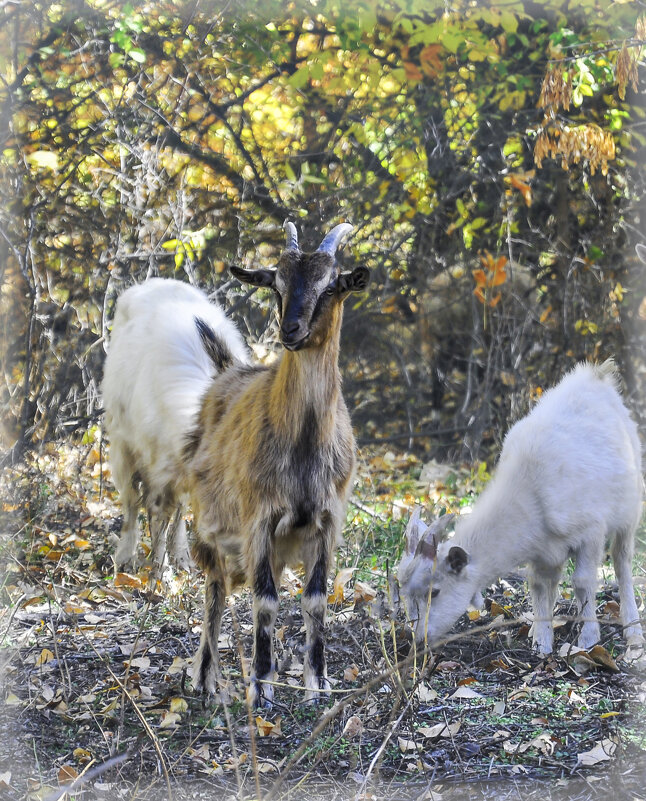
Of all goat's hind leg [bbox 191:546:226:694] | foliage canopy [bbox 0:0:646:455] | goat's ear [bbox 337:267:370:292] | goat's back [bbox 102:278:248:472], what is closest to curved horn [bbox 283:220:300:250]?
goat's ear [bbox 337:267:370:292]

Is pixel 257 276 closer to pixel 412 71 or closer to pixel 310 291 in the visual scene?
pixel 310 291

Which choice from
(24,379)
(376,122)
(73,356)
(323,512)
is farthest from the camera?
(376,122)

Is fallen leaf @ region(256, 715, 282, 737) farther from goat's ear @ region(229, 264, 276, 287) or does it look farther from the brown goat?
goat's ear @ region(229, 264, 276, 287)

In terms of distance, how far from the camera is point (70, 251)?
7961mm

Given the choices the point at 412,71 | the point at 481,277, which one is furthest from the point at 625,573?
the point at 412,71

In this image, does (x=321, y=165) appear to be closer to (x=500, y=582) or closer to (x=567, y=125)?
(x=567, y=125)

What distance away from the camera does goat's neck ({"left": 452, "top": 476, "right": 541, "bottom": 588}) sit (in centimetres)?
493

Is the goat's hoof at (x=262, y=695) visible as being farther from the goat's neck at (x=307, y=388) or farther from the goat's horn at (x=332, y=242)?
the goat's horn at (x=332, y=242)

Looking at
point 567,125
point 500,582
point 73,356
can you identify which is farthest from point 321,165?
point 500,582

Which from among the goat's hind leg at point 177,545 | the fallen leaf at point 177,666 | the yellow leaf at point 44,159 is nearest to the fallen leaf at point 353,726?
the fallen leaf at point 177,666

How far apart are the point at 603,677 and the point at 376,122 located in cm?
588

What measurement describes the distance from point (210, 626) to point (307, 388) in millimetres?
1279

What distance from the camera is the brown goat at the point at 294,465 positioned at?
406 centimetres

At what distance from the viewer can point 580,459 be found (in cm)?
504
